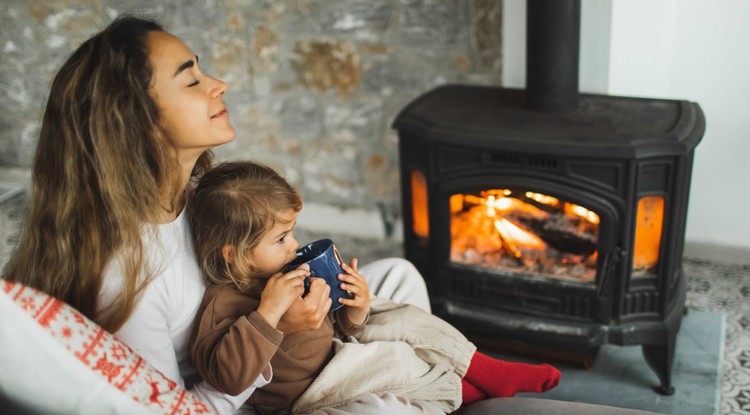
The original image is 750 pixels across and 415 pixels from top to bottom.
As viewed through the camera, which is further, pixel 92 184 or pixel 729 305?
pixel 729 305

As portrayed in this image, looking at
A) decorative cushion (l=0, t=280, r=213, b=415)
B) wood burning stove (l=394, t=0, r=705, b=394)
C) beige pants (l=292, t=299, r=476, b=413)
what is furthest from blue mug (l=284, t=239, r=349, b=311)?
wood burning stove (l=394, t=0, r=705, b=394)

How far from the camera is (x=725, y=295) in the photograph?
8.81ft

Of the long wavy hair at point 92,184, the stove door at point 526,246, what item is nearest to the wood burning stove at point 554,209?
the stove door at point 526,246

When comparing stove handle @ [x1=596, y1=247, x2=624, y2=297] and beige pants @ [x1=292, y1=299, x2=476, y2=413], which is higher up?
beige pants @ [x1=292, y1=299, x2=476, y2=413]

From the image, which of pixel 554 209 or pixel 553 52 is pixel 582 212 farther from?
pixel 553 52

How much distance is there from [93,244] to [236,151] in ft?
6.86

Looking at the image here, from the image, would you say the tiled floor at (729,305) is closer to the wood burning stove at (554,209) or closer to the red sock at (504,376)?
the wood burning stove at (554,209)

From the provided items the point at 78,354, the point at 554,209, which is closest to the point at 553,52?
the point at 554,209

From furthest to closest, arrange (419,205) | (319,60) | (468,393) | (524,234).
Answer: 1. (319,60)
2. (419,205)
3. (524,234)
4. (468,393)

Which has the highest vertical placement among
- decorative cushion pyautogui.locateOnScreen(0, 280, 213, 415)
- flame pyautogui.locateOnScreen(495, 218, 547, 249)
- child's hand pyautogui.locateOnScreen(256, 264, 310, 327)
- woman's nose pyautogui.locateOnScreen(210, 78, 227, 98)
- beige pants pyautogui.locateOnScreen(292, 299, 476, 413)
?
woman's nose pyautogui.locateOnScreen(210, 78, 227, 98)

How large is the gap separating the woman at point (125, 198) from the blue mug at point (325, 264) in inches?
1.1

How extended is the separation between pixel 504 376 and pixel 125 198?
2.84 feet

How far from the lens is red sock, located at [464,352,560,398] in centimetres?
173

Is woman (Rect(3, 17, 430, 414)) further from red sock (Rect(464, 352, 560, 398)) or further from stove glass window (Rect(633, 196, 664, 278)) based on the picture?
stove glass window (Rect(633, 196, 664, 278))
